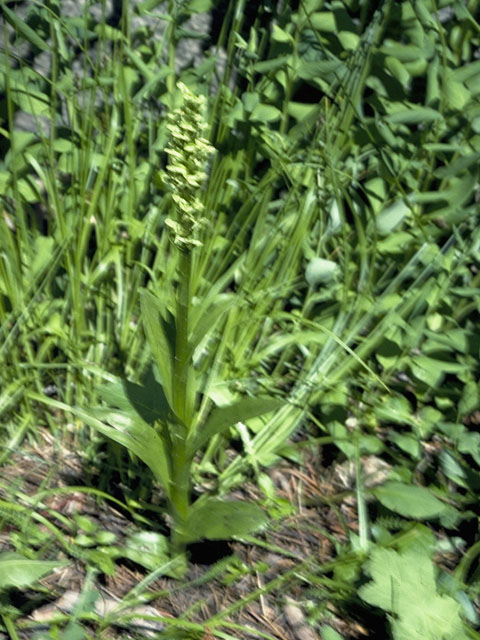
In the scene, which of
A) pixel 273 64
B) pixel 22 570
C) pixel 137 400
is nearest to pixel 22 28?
pixel 273 64

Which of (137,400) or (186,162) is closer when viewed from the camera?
(186,162)

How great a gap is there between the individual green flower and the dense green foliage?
1.25ft

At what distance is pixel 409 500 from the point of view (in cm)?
143

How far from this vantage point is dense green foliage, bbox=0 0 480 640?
1511 millimetres

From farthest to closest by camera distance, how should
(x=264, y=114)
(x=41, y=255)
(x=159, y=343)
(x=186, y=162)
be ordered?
(x=264, y=114) < (x=41, y=255) < (x=159, y=343) < (x=186, y=162)

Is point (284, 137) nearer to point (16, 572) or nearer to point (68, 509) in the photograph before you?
point (68, 509)

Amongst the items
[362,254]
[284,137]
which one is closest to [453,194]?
[362,254]

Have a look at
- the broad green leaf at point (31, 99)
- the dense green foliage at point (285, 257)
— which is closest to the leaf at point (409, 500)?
the dense green foliage at point (285, 257)

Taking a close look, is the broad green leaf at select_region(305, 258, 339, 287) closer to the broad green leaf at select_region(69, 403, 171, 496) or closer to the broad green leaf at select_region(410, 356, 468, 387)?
the broad green leaf at select_region(410, 356, 468, 387)

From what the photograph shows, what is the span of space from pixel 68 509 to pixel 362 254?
31.7 inches

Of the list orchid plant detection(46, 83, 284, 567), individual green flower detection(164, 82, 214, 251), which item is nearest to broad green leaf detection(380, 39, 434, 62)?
orchid plant detection(46, 83, 284, 567)

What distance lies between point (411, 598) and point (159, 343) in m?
0.59

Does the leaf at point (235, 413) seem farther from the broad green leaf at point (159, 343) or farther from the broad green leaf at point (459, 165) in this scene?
the broad green leaf at point (459, 165)

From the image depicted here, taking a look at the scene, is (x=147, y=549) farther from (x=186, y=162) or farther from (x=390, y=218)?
(x=390, y=218)
